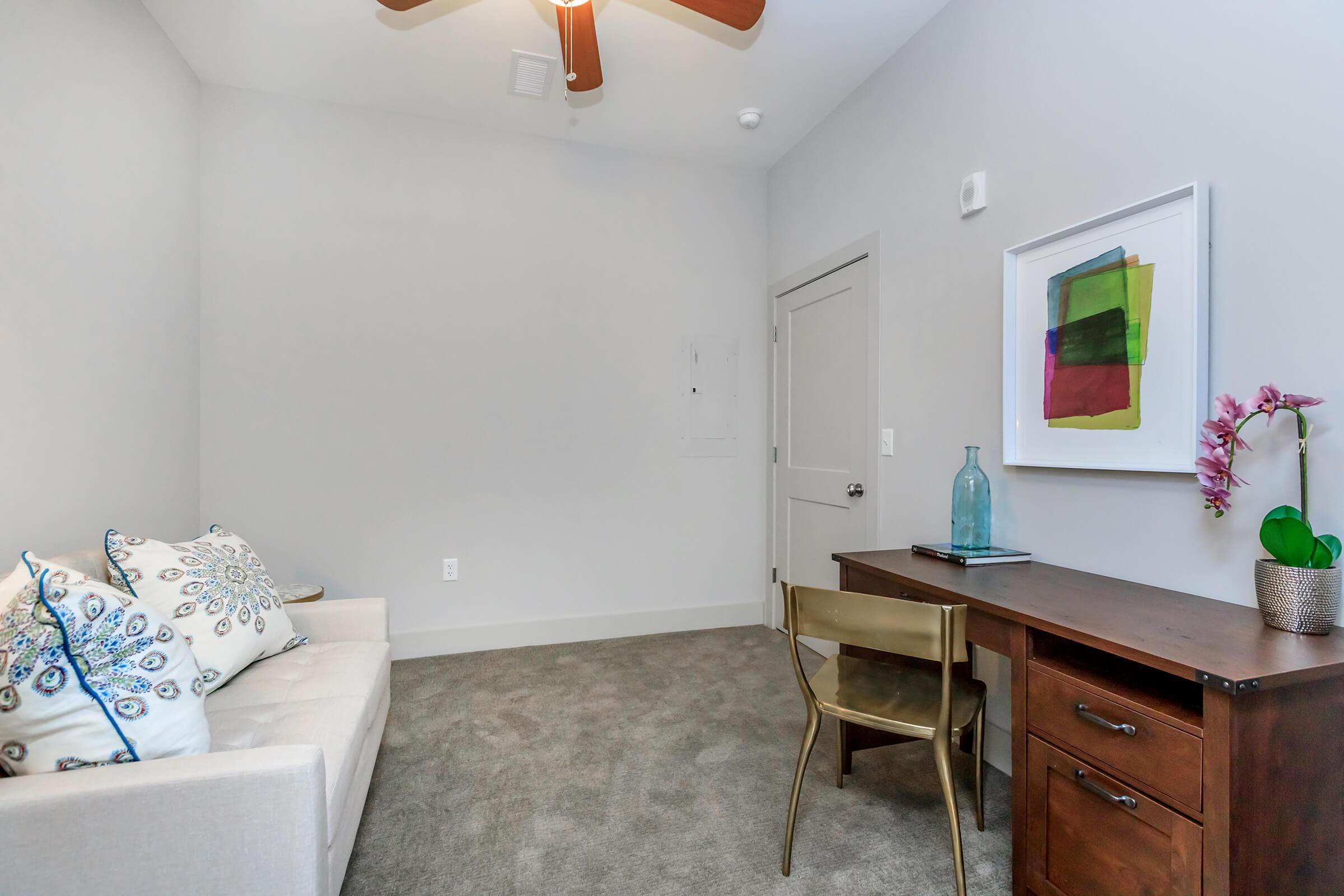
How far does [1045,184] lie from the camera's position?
196 cm

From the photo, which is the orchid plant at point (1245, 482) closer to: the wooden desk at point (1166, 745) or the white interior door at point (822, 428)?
the wooden desk at point (1166, 745)

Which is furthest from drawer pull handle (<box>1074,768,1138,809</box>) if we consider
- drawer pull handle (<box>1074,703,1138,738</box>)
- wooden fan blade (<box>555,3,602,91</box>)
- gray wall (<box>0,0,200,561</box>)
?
gray wall (<box>0,0,200,561</box>)

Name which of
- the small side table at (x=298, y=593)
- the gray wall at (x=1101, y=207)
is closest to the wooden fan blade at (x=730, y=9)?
the gray wall at (x=1101, y=207)

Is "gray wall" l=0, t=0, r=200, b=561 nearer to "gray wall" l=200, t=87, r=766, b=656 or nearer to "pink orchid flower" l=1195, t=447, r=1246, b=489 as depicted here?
"gray wall" l=200, t=87, r=766, b=656

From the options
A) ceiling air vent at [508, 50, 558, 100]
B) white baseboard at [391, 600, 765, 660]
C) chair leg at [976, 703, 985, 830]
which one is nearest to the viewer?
chair leg at [976, 703, 985, 830]

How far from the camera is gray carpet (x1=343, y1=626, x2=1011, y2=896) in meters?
1.57

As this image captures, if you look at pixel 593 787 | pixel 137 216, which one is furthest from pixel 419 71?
pixel 593 787

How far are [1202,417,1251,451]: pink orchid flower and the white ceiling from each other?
1893mm

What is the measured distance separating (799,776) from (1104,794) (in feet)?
2.18

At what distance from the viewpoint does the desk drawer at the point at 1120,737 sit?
1.08 meters

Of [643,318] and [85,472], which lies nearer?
[85,472]

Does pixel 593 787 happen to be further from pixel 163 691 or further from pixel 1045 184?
pixel 1045 184

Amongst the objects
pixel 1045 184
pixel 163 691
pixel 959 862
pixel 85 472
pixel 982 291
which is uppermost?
pixel 1045 184

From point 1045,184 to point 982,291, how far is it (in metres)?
0.37
